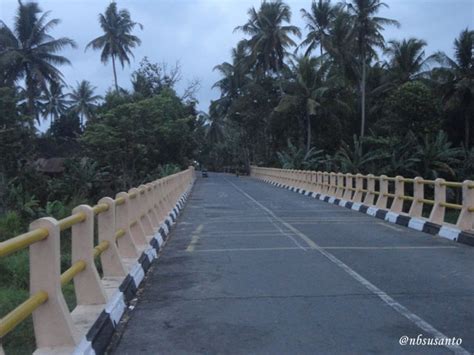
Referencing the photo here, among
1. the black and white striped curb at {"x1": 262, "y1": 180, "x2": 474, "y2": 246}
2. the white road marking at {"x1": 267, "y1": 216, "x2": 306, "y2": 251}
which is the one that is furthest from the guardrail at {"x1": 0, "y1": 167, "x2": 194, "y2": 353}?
the black and white striped curb at {"x1": 262, "y1": 180, "x2": 474, "y2": 246}

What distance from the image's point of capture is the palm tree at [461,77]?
45.9m

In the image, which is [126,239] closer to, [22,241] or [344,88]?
[22,241]

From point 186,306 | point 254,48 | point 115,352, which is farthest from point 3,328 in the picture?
point 254,48

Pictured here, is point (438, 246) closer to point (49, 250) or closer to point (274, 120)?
point (49, 250)

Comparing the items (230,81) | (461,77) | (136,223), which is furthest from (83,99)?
(136,223)

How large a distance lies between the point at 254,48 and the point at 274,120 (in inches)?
282

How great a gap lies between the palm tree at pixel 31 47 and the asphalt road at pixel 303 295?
42.6 metres

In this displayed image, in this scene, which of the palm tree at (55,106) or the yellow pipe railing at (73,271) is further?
the palm tree at (55,106)

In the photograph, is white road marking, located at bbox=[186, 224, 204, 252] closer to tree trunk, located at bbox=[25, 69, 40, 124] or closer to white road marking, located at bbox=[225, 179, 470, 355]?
white road marking, located at bbox=[225, 179, 470, 355]

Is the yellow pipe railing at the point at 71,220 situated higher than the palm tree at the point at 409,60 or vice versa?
the palm tree at the point at 409,60

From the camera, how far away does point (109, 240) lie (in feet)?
25.1

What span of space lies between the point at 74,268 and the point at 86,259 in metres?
0.35

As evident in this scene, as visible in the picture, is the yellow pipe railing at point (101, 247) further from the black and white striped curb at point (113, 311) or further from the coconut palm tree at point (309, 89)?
the coconut palm tree at point (309, 89)

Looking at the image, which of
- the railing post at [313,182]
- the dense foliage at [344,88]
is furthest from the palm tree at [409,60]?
the railing post at [313,182]
